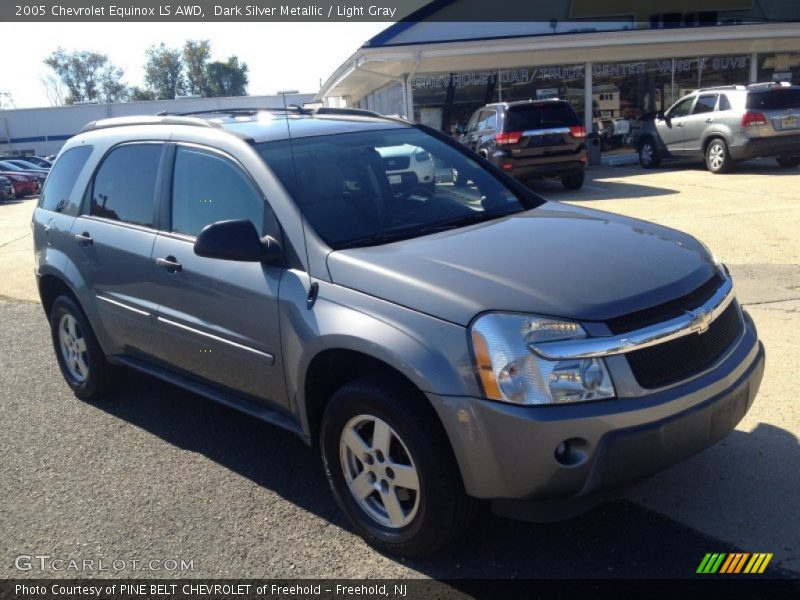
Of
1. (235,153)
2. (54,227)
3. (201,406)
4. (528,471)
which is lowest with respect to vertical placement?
(201,406)

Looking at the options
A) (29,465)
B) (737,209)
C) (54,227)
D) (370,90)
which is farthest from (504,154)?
(370,90)

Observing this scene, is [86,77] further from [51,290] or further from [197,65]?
[51,290]

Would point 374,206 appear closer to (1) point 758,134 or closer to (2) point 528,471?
(2) point 528,471

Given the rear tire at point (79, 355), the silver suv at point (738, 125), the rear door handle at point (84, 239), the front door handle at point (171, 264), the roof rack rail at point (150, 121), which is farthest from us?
the silver suv at point (738, 125)

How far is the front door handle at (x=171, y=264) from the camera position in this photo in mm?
4059

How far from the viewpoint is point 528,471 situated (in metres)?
2.74

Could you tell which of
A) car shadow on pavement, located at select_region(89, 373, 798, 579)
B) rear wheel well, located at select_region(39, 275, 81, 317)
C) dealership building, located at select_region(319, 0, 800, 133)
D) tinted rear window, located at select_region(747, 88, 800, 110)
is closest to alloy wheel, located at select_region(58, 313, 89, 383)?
rear wheel well, located at select_region(39, 275, 81, 317)

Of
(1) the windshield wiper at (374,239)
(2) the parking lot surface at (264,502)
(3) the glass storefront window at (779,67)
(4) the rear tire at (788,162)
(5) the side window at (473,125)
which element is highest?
(3) the glass storefront window at (779,67)

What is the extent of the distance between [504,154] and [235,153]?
10.7 meters

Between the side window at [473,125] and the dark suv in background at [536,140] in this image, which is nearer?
the dark suv in background at [536,140]

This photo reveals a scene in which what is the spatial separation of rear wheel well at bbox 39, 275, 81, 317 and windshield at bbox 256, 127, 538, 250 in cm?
229

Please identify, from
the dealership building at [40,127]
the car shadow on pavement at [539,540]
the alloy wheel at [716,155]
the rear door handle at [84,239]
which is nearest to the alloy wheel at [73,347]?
the rear door handle at [84,239]

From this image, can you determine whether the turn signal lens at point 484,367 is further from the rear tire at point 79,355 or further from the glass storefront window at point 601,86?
the glass storefront window at point 601,86

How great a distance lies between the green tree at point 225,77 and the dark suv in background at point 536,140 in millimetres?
84671
